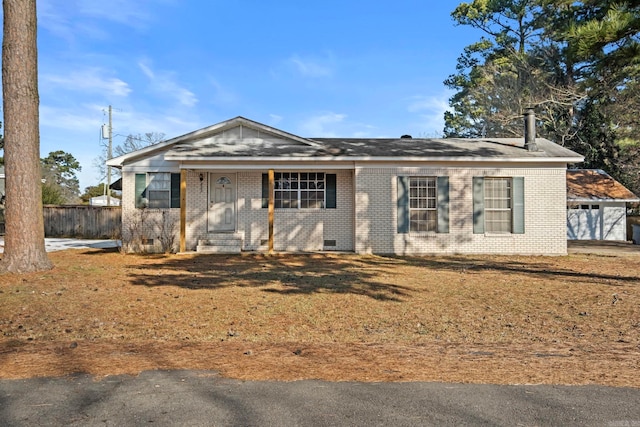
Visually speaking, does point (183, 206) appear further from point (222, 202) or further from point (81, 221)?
point (81, 221)

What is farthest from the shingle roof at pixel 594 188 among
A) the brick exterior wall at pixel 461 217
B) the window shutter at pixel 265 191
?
the window shutter at pixel 265 191

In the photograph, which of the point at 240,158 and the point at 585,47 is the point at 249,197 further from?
the point at 585,47

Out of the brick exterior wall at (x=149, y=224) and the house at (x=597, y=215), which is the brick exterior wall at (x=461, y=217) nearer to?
the brick exterior wall at (x=149, y=224)

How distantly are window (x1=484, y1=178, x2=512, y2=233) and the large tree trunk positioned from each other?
12.5 meters

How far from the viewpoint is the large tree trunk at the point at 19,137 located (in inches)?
380

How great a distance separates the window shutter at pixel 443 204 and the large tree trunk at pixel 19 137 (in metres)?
10.9

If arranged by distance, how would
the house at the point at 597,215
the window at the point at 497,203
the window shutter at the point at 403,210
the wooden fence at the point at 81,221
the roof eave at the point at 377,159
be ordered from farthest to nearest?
the wooden fence at the point at 81,221 → the house at the point at 597,215 → the window at the point at 497,203 → the window shutter at the point at 403,210 → the roof eave at the point at 377,159

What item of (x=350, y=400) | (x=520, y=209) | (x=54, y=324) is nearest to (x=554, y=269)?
(x=520, y=209)

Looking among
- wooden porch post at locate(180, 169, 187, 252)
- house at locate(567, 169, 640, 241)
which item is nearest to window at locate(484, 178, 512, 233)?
house at locate(567, 169, 640, 241)

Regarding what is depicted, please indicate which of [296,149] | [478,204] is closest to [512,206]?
[478,204]

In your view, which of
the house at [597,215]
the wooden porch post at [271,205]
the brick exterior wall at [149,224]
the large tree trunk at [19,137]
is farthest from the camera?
the house at [597,215]

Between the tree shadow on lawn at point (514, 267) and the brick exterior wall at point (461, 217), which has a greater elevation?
the brick exterior wall at point (461, 217)

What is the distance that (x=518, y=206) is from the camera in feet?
48.7

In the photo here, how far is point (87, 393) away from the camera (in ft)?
A: 12.2
